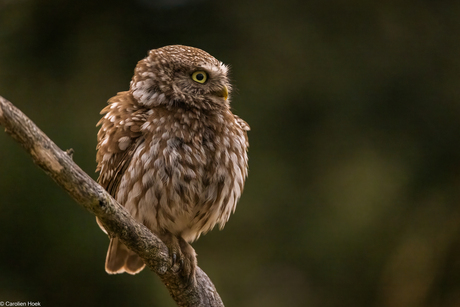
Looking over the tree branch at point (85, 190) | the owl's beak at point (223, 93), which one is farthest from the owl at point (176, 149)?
the tree branch at point (85, 190)

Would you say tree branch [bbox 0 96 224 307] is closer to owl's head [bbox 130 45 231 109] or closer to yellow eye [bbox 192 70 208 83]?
owl's head [bbox 130 45 231 109]

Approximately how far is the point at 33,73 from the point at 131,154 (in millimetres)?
2952

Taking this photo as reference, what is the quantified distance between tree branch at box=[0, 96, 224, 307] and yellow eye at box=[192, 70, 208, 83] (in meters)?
0.95

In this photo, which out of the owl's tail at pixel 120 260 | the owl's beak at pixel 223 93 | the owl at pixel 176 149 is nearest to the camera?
the owl at pixel 176 149

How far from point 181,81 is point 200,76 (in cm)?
12

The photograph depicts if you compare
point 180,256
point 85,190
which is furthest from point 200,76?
point 85,190

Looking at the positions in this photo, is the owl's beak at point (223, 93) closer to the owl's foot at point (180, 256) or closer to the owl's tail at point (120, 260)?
the owl's foot at point (180, 256)

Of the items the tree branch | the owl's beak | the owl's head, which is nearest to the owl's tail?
the tree branch

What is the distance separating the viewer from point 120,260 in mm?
3035

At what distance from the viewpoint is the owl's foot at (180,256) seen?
2607 mm

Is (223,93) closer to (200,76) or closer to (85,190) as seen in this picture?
(200,76)

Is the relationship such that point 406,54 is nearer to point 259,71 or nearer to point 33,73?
point 259,71

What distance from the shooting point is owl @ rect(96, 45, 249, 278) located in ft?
8.50

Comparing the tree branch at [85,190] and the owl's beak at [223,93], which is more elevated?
the owl's beak at [223,93]
